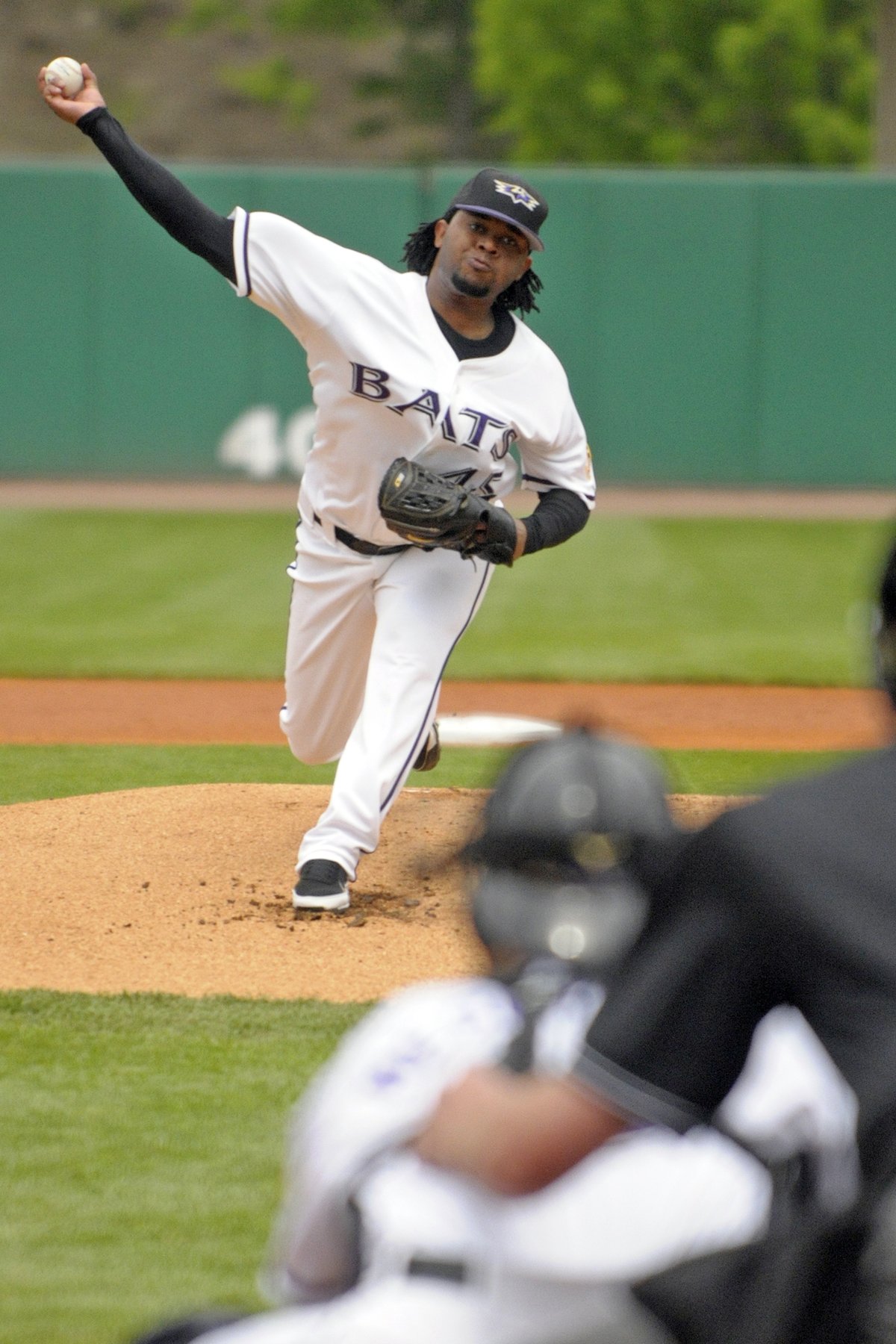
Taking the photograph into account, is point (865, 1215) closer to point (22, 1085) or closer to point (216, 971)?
point (22, 1085)

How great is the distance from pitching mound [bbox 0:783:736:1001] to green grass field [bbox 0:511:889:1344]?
8.2 inches

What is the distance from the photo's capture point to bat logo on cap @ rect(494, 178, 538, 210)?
4535 millimetres

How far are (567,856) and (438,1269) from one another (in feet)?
1.35

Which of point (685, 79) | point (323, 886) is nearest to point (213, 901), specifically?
point (323, 886)

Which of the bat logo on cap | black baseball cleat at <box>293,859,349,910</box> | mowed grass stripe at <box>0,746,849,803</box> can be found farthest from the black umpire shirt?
mowed grass stripe at <box>0,746,849,803</box>

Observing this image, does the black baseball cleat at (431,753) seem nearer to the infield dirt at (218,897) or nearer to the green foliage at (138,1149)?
the infield dirt at (218,897)

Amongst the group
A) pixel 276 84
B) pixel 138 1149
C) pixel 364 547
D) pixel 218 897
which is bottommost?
pixel 218 897

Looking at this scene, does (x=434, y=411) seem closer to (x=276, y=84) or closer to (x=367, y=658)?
(x=367, y=658)

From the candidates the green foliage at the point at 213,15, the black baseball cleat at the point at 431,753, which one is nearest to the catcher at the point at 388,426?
the black baseball cleat at the point at 431,753

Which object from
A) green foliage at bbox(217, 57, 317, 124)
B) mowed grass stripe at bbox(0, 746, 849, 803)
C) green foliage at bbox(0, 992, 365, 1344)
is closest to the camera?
green foliage at bbox(0, 992, 365, 1344)

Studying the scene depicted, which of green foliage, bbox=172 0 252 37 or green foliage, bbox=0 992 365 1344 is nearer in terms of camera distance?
green foliage, bbox=0 992 365 1344

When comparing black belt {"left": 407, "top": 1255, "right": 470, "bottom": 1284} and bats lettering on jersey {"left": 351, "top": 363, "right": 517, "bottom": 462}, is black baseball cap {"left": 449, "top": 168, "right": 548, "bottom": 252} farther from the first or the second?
black belt {"left": 407, "top": 1255, "right": 470, "bottom": 1284}

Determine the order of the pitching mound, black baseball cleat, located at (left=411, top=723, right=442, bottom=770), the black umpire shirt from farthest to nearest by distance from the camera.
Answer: black baseball cleat, located at (left=411, top=723, right=442, bottom=770) < the pitching mound < the black umpire shirt

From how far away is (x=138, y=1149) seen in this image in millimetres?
3195
